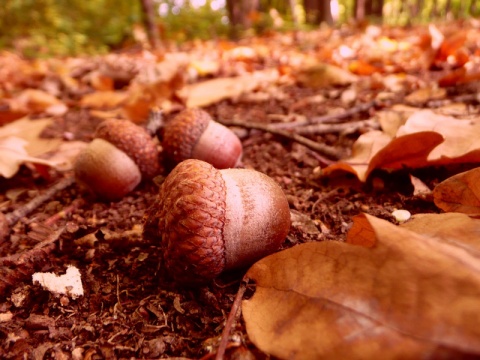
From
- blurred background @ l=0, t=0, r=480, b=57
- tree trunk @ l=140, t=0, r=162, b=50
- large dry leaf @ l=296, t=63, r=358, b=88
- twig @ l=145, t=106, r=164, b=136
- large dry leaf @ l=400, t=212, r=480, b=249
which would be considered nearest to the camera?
large dry leaf @ l=400, t=212, r=480, b=249

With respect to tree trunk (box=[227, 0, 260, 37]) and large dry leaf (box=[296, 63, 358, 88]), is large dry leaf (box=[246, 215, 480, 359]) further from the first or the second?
tree trunk (box=[227, 0, 260, 37])

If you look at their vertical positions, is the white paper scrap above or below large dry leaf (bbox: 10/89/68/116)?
below

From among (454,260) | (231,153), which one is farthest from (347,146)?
(454,260)

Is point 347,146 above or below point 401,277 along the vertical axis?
below

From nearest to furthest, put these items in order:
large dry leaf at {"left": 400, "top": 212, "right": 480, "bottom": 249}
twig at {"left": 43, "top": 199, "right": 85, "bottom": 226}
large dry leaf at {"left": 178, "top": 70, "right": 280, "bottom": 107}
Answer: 1. large dry leaf at {"left": 400, "top": 212, "right": 480, "bottom": 249}
2. twig at {"left": 43, "top": 199, "right": 85, "bottom": 226}
3. large dry leaf at {"left": 178, "top": 70, "right": 280, "bottom": 107}

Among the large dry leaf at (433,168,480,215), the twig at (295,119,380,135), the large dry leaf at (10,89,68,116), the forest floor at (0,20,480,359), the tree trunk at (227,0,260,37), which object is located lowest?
the forest floor at (0,20,480,359)

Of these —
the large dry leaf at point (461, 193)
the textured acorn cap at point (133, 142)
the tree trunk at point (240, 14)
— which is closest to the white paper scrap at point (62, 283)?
the textured acorn cap at point (133, 142)

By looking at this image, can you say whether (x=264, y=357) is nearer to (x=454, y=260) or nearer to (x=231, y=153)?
(x=454, y=260)

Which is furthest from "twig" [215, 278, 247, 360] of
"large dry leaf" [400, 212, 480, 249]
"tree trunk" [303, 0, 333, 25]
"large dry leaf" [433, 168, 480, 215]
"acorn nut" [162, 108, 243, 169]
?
"tree trunk" [303, 0, 333, 25]
